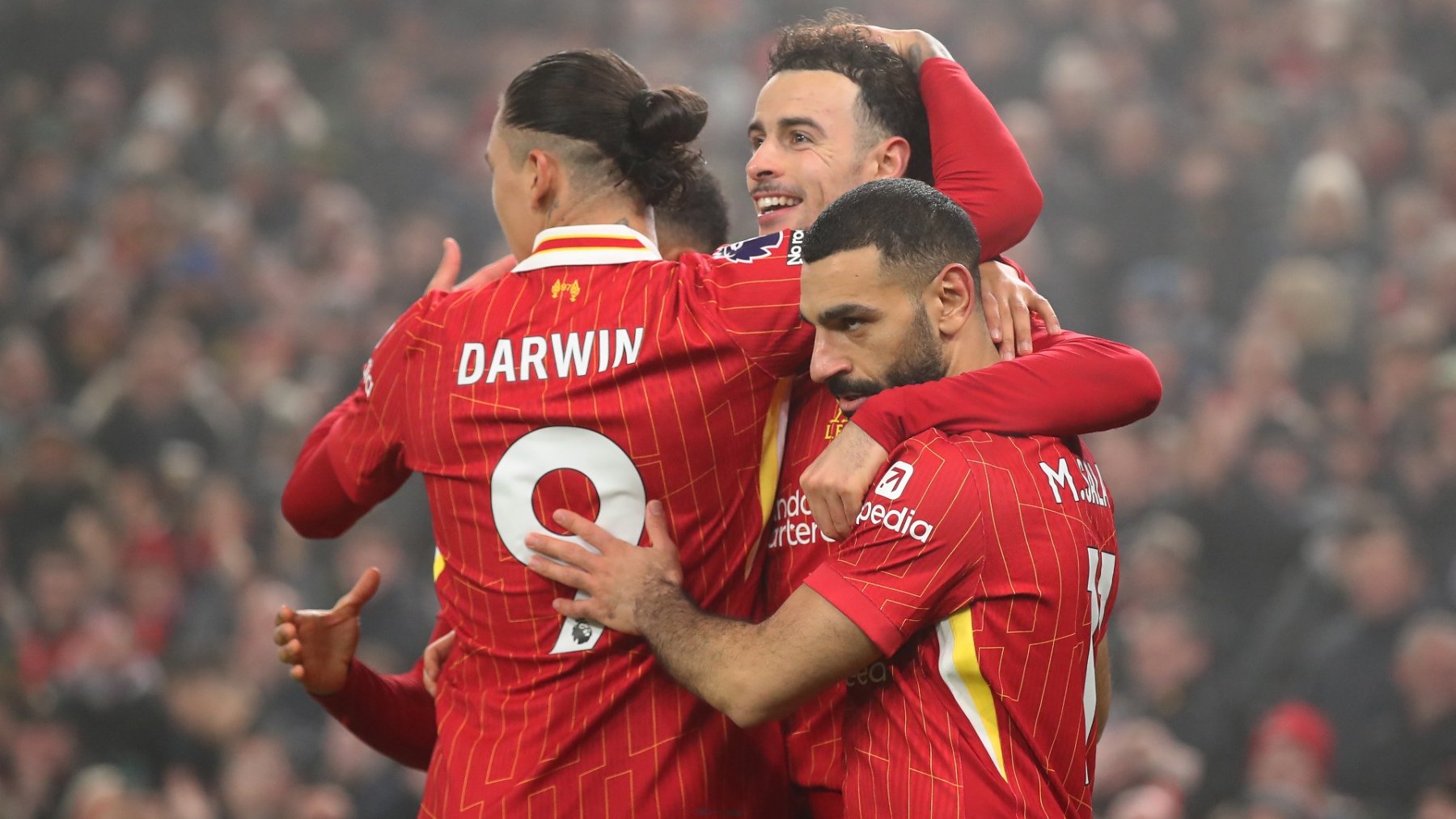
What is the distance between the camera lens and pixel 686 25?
8.90 meters

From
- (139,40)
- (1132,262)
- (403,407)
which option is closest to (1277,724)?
(1132,262)

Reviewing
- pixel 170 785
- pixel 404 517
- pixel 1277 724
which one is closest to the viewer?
pixel 1277 724

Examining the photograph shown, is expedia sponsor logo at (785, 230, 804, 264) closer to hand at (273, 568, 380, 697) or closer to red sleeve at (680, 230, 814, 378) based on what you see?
red sleeve at (680, 230, 814, 378)

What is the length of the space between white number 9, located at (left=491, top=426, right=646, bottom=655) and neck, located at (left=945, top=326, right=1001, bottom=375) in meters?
0.52

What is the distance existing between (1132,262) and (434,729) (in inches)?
203

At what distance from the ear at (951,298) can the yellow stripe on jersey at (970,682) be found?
44cm

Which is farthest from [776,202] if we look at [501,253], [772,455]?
[501,253]

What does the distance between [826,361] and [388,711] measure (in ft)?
4.12

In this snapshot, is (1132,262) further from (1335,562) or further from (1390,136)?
(1335,562)

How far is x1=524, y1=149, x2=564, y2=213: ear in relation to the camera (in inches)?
95.3

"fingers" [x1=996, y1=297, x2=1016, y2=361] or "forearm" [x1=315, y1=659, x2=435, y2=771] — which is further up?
"fingers" [x1=996, y1=297, x2=1016, y2=361]

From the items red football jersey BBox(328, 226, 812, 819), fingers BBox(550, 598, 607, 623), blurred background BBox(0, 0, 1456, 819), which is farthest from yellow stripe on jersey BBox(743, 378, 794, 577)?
blurred background BBox(0, 0, 1456, 819)

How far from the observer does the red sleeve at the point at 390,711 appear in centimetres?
281

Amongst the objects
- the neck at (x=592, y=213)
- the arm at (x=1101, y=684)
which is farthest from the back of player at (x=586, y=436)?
the arm at (x=1101, y=684)
